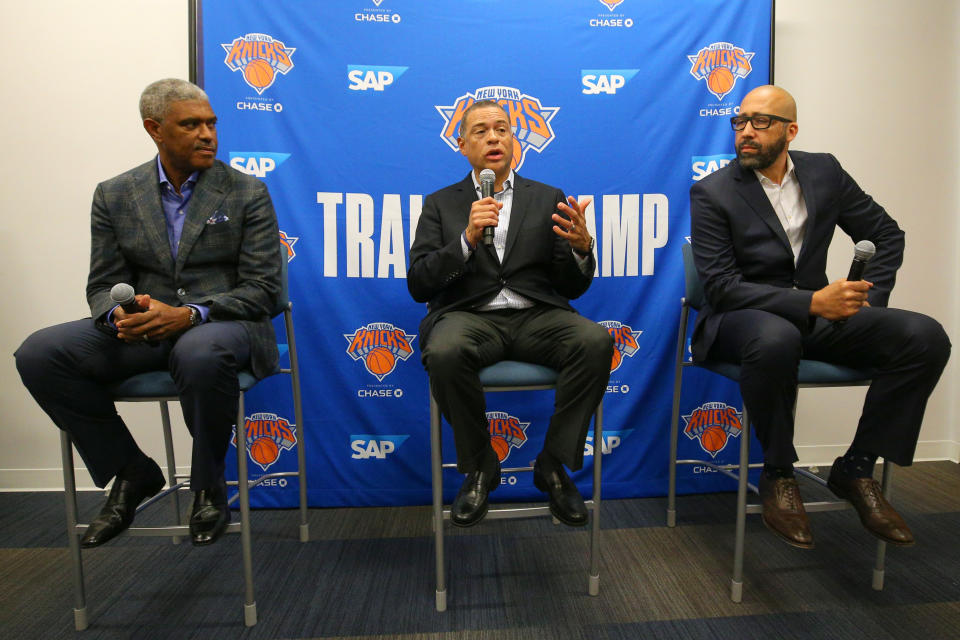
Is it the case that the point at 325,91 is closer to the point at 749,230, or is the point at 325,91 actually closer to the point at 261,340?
the point at 261,340

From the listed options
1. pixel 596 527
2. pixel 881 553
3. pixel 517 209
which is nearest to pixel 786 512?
pixel 881 553

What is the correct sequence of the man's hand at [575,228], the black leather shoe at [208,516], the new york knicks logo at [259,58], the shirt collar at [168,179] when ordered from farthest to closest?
the new york knicks logo at [259,58]
the shirt collar at [168,179]
the man's hand at [575,228]
the black leather shoe at [208,516]

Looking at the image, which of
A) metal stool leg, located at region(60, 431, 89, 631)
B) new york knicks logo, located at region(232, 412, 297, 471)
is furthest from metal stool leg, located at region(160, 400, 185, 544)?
metal stool leg, located at region(60, 431, 89, 631)

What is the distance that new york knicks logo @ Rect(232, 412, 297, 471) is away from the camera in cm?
260

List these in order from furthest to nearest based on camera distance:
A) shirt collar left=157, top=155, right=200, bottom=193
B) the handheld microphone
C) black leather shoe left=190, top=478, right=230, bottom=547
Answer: shirt collar left=157, top=155, right=200, bottom=193, black leather shoe left=190, top=478, right=230, bottom=547, the handheld microphone

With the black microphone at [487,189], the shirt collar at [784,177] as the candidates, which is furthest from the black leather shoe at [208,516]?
the shirt collar at [784,177]

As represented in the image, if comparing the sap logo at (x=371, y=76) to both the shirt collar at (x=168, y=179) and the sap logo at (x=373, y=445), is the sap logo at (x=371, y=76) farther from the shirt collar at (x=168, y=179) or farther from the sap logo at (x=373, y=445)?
the sap logo at (x=373, y=445)

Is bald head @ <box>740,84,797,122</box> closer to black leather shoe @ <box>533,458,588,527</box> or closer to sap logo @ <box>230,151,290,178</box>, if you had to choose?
black leather shoe @ <box>533,458,588,527</box>

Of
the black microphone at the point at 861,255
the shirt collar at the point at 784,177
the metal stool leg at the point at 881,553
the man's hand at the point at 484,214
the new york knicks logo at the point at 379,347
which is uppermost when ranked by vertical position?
the shirt collar at the point at 784,177

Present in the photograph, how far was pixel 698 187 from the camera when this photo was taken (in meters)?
2.15

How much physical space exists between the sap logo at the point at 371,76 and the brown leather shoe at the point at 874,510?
2284mm

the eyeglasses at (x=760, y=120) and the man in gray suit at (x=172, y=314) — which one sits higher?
the eyeglasses at (x=760, y=120)

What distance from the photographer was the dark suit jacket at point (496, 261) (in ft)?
6.73

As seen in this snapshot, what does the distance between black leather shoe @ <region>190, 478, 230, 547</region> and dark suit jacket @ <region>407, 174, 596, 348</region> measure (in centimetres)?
80
